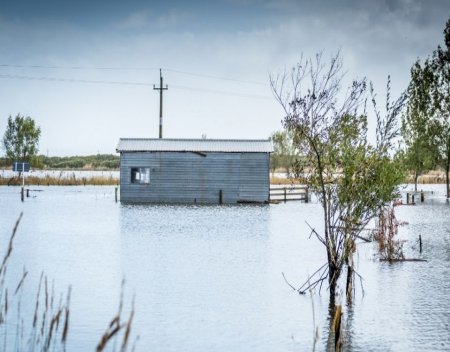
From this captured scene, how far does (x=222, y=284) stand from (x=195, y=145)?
34.5m

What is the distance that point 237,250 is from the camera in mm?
21531

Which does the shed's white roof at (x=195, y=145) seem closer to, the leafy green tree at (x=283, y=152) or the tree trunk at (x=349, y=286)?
the tree trunk at (x=349, y=286)

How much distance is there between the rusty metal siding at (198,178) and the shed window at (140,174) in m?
0.41

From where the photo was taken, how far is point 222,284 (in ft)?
50.8

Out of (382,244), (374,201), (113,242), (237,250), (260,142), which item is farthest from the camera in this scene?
(260,142)

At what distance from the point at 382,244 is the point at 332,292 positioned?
21.8ft

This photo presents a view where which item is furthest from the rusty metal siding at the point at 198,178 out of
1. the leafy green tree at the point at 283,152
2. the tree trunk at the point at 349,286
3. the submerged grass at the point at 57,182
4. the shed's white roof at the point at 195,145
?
the leafy green tree at the point at 283,152

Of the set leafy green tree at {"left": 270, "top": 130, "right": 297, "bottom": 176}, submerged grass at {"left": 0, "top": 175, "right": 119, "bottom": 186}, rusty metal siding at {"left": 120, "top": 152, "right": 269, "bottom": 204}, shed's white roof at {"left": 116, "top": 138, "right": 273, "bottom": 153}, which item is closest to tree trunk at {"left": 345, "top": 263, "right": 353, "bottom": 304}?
rusty metal siding at {"left": 120, "top": 152, "right": 269, "bottom": 204}

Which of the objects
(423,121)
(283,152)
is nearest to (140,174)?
(423,121)

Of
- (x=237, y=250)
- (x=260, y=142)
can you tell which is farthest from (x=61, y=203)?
(x=237, y=250)

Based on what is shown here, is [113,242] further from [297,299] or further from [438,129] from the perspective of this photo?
[438,129]

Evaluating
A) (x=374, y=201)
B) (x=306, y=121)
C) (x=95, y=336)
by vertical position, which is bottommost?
(x=95, y=336)

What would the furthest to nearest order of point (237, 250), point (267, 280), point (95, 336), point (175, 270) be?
point (237, 250) < point (175, 270) < point (267, 280) < point (95, 336)

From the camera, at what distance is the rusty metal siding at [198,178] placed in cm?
4788
